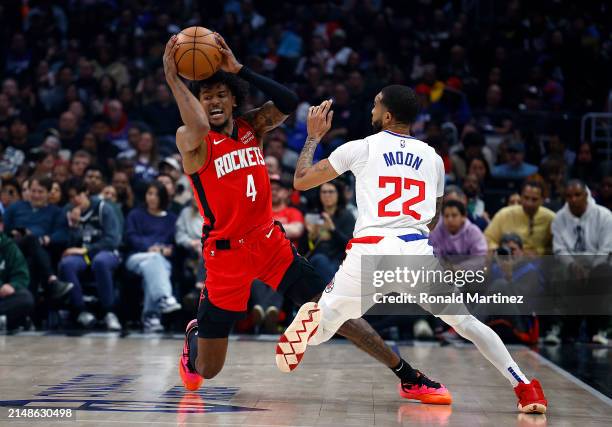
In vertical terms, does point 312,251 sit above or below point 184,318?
above

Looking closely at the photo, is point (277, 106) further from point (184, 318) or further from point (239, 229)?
point (184, 318)

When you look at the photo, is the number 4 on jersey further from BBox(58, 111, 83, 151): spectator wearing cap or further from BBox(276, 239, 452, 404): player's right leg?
BBox(58, 111, 83, 151): spectator wearing cap

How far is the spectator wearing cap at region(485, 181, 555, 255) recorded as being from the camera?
1002 cm

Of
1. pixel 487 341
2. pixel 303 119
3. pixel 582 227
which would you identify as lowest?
pixel 487 341

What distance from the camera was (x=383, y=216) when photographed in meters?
5.44

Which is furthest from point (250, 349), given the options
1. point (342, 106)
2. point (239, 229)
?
point (342, 106)

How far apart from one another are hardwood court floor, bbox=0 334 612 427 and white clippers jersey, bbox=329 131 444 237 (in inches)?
43.6

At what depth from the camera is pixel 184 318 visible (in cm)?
1038

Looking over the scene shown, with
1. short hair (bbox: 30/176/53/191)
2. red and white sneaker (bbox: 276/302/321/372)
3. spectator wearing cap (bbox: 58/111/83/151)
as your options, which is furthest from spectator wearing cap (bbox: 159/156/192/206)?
red and white sneaker (bbox: 276/302/321/372)

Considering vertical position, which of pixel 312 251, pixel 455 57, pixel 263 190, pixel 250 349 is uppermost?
pixel 455 57

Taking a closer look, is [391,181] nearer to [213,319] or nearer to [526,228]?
[213,319]

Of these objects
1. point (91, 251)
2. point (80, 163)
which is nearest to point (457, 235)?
A: point (91, 251)

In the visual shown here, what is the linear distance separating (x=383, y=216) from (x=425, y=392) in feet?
3.97

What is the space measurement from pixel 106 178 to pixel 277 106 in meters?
7.19
